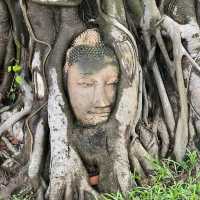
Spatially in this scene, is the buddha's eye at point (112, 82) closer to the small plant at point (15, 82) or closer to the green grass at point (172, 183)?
the green grass at point (172, 183)

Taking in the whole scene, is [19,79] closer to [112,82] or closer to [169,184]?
[112,82]

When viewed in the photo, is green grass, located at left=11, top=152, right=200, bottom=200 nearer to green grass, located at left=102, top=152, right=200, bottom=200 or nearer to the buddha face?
green grass, located at left=102, top=152, right=200, bottom=200

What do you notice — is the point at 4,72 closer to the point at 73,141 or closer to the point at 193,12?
the point at 73,141

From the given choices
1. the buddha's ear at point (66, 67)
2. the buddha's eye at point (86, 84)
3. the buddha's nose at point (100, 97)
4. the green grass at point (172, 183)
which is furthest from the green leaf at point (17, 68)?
the green grass at point (172, 183)

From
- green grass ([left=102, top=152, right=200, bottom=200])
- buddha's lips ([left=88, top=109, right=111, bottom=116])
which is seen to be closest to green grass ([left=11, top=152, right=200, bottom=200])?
green grass ([left=102, top=152, right=200, bottom=200])

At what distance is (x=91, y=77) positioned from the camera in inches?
181

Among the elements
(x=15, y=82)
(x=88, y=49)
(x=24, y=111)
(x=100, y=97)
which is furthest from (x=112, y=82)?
(x=15, y=82)

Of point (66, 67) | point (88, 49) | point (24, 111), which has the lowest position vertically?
point (24, 111)

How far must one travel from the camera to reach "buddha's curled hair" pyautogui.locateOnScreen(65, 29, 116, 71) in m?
4.65

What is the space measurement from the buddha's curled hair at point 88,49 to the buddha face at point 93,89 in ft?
0.18

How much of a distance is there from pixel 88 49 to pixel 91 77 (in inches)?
9.3

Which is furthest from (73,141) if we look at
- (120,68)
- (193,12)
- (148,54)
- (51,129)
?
(193,12)

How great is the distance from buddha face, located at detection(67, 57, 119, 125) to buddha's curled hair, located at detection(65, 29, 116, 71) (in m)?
0.06

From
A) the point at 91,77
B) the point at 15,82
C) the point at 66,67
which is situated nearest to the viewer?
the point at 91,77
